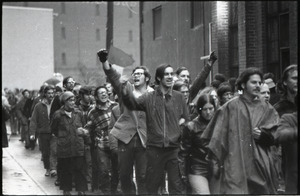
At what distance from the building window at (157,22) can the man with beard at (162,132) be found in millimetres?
14302

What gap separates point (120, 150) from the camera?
7.17 m

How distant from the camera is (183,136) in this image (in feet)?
20.5

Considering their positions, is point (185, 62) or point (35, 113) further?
point (185, 62)

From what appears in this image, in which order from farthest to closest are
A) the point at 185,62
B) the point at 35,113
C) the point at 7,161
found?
the point at 185,62, the point at 7,161, the point at 35,113

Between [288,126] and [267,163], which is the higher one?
[288,126]

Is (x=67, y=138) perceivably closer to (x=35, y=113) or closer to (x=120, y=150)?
(x=120, y=150)

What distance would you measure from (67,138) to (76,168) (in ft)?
1.59

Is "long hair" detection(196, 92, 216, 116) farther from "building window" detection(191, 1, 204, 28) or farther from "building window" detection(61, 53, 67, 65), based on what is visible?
"building window" detection(61, 53, 67, 65)

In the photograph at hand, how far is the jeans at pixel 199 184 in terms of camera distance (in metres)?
5.92

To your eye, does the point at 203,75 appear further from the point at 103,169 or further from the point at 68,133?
the point at 68,133

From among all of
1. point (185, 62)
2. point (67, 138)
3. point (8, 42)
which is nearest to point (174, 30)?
point (185, 62)

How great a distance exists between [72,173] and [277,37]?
6214mm

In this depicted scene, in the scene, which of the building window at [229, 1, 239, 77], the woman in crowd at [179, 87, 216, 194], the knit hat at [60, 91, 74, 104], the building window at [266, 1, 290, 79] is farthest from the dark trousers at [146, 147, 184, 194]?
the building window at [229, 1, 239, 77]

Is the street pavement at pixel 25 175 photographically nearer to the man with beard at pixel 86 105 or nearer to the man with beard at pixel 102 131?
the man with beard at pixel 102 131
